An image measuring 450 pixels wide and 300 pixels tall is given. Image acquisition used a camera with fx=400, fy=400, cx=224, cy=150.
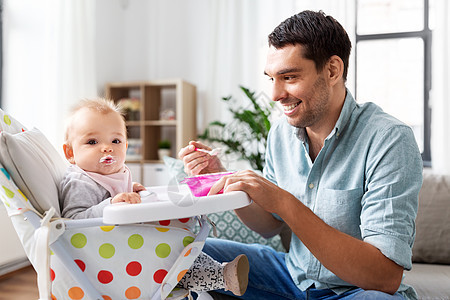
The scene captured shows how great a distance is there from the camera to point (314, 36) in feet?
4.15

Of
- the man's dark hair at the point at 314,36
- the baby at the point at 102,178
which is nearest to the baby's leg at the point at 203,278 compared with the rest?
the baby at the point at 102,178

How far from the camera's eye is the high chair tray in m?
0.72

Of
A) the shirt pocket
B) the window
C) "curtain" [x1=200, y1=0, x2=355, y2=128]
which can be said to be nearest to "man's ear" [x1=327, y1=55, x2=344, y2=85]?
the shirt pocket

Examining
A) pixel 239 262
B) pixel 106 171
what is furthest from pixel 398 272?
pixel 106 171

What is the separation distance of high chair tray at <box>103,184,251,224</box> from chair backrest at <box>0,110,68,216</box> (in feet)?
0.81

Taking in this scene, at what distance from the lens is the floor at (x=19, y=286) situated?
2379 millimetres

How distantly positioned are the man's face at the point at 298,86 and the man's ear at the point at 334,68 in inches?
1.3

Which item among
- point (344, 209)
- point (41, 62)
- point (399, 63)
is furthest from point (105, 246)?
point (399, 63)

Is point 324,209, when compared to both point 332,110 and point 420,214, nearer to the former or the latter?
point 332,110

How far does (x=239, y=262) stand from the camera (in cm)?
97

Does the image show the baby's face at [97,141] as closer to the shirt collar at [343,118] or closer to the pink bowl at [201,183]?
the pink bowl at [201,183]

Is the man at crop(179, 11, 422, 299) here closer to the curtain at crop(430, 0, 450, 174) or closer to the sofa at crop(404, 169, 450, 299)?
the sofa at crop(404, 169, 450, 299)

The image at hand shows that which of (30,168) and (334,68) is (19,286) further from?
(334,68)

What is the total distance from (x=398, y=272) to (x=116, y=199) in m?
0.75
